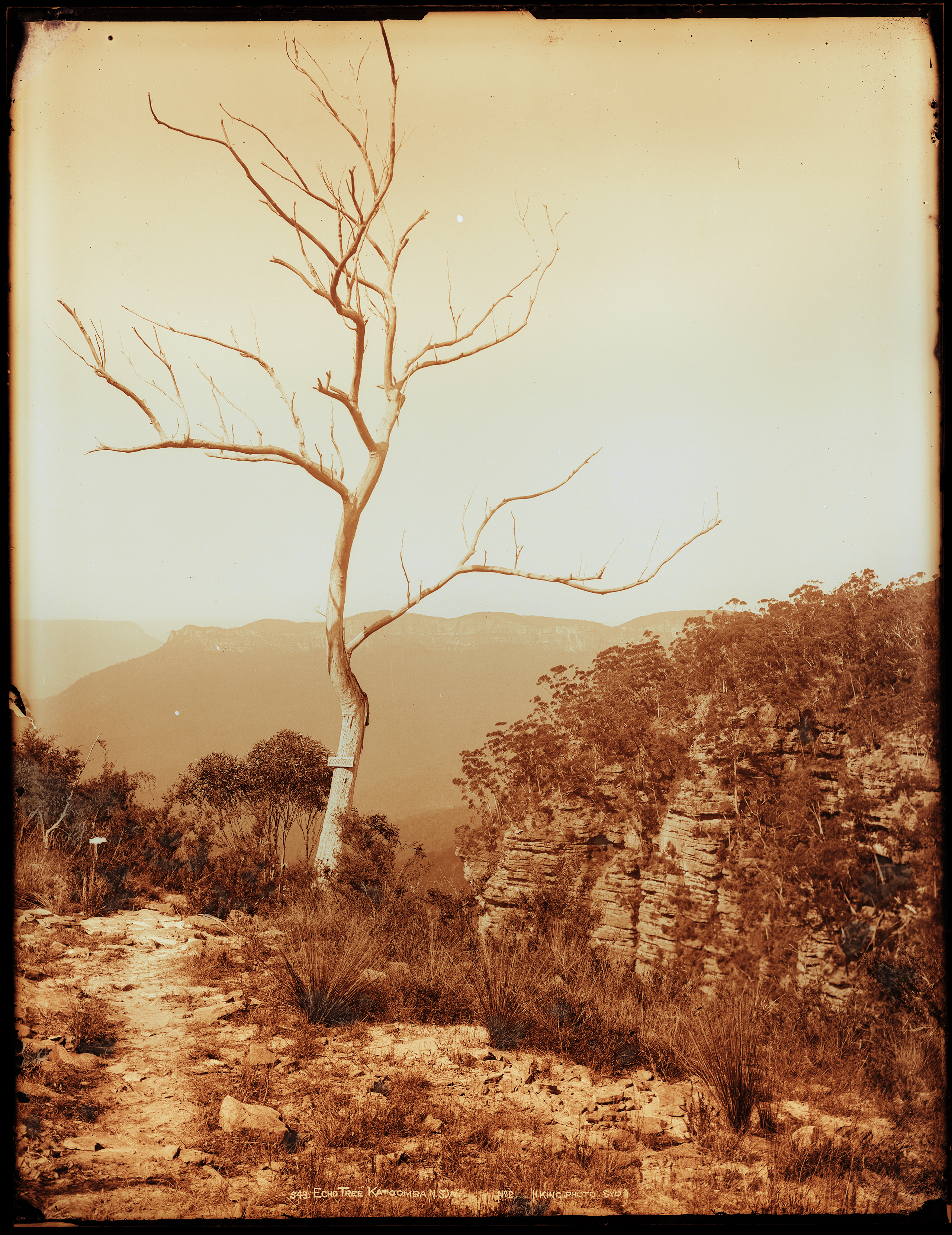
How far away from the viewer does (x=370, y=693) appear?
664 cm

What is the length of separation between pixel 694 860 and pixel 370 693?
3332 mm

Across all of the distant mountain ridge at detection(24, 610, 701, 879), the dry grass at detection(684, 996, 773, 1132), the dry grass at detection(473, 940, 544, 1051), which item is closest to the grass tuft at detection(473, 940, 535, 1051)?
the dry grass at detection(473, 940, 544, 1051)

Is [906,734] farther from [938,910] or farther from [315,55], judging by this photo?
[315,55]

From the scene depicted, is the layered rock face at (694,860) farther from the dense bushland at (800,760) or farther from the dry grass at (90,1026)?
the dry grass at (90,1026)

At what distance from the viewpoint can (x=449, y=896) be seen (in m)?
5.16

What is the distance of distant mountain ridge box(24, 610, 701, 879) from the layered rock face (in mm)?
1091

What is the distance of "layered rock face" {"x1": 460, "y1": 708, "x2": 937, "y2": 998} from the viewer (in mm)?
3889

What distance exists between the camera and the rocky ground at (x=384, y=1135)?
3.38 meters

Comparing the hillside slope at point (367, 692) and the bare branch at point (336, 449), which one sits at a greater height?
the bare branch at point (336, 449)

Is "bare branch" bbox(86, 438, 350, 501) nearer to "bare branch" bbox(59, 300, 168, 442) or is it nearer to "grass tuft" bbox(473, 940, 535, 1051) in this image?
"bare branch" bbox(59, 300, 168, 442)

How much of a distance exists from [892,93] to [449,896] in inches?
216

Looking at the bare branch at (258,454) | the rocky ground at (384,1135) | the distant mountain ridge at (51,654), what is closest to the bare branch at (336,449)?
the bare branch at (258,454)

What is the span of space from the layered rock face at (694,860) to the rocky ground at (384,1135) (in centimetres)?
72

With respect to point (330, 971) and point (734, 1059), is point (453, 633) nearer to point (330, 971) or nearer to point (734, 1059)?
point (330, 971)
